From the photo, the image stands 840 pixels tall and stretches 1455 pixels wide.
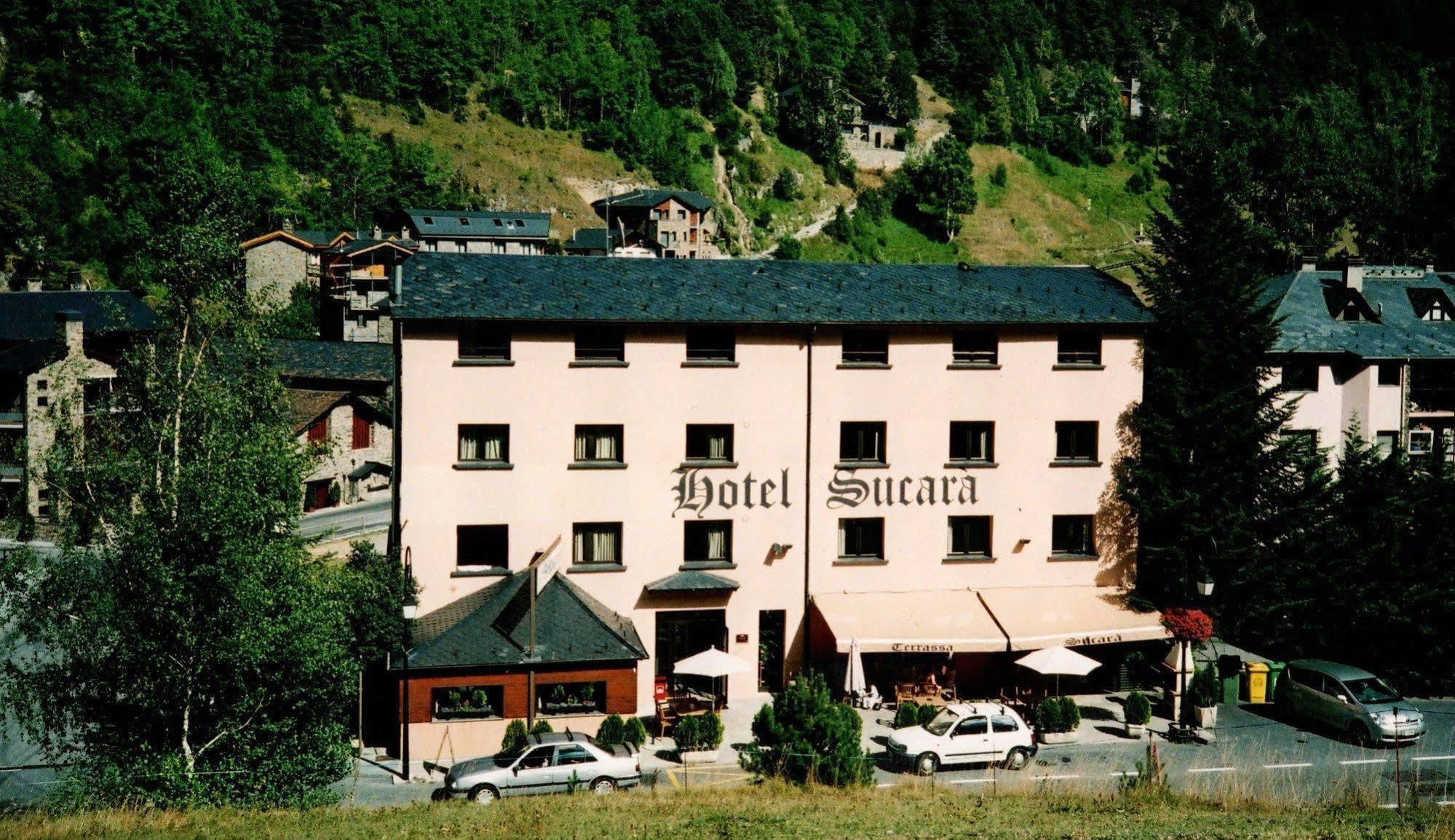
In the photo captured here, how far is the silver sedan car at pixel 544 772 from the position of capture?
25.7m

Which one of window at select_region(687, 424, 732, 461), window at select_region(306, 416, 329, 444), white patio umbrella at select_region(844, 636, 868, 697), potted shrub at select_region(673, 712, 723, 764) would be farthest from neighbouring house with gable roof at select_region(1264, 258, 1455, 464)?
window at select_region(306, 416, 329, 444)

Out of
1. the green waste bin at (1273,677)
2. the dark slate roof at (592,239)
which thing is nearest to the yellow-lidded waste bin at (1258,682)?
the green waste bin at (1273,677)

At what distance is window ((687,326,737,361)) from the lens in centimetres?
3422

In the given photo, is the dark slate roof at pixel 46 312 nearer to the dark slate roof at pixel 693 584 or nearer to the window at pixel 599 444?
the window at pixel 599 444

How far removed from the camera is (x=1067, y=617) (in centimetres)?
3469

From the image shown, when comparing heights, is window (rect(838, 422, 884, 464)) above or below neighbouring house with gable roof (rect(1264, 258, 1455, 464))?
below

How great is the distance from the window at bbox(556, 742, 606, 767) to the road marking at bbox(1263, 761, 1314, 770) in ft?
50.6

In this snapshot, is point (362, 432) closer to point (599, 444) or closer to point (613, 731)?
point (599, 444)

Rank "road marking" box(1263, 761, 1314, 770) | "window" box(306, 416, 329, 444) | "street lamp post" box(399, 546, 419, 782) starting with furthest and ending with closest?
"window" box(306, 416, 329, 444), "street lamp post" box(399, 546, 419, 782), "road marking" box(1263, 761, 1314, 770)

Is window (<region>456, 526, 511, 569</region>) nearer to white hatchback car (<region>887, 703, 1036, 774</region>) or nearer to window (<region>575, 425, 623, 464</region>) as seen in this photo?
window (<region>575, 425, 623, 464</region>)

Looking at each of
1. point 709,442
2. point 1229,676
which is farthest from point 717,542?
point 1229,676

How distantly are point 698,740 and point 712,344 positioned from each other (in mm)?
11099

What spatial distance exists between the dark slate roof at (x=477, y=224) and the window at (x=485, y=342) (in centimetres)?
8534

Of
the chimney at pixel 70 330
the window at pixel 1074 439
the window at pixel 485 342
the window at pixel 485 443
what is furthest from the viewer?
the chimney at pixel 70 330
